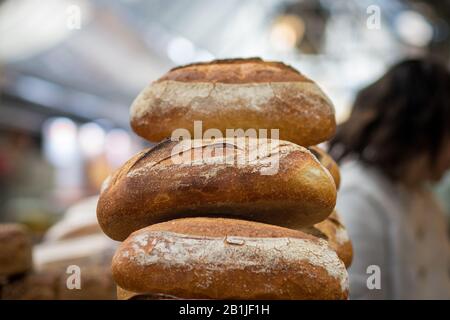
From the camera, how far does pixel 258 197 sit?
92cm

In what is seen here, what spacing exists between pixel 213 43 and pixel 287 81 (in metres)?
5.67

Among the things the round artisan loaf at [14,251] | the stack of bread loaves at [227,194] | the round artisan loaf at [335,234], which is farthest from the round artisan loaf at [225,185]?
the round artisan loaf at [14,251]

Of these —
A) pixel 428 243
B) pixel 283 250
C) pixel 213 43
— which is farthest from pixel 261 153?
pixel 213 43

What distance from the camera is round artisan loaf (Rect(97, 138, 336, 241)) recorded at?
922 millimetres

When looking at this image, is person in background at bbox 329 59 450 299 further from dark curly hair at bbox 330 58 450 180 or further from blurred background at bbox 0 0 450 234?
blurred background at bbox 0 0 450 234

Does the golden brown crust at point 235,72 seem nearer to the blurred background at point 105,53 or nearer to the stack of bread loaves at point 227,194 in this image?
the stack of bread loaves at point 227,194

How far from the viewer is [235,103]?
3.53 ft

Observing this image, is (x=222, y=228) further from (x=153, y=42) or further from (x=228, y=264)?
(x=153, y=42)

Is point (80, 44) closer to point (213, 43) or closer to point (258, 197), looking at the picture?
point (213, 43)

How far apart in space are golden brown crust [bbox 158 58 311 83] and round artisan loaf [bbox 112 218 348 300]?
344 mm

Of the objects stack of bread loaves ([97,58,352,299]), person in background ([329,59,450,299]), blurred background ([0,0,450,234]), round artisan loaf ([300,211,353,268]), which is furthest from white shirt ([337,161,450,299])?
blurred background ([0,0,450,234])

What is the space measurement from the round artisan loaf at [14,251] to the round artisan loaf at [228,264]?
75 centimetres

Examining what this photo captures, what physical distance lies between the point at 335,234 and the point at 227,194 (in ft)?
1.16

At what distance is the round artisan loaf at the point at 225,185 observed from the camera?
0.92m
